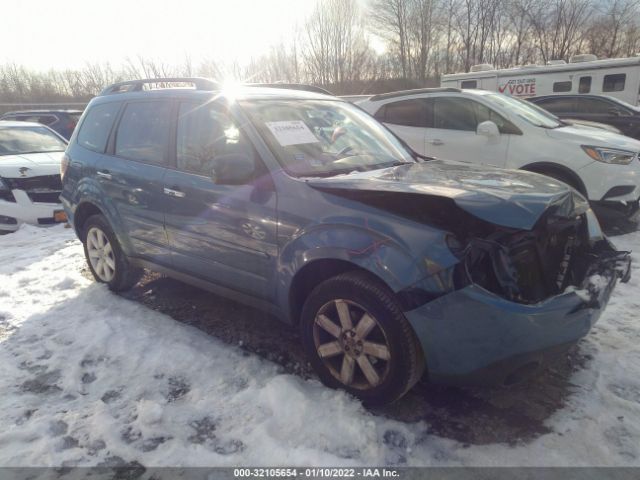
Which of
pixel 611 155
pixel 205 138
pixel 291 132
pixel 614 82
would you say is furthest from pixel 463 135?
pixel 614 82

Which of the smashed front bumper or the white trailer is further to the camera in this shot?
the white trailer

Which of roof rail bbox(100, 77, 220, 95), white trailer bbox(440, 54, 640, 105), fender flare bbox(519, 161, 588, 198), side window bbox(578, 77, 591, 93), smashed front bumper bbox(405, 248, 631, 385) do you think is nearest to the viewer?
smashed front bumper bbox(405, 248, 631, 385)

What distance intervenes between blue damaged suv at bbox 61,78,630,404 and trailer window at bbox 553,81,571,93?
12.5 metres

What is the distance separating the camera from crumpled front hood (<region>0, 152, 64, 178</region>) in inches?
248

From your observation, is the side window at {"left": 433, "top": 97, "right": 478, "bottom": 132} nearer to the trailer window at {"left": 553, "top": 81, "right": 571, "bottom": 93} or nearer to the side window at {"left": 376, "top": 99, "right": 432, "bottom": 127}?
the side window at {"left": 376, "top": 99, "right": 432, "bottom": 127}

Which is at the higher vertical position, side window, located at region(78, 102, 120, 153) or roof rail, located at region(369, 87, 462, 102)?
roof rail, located at region(369, 87, 462, 102)

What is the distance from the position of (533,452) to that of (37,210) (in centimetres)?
682

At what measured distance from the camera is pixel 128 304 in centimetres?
394

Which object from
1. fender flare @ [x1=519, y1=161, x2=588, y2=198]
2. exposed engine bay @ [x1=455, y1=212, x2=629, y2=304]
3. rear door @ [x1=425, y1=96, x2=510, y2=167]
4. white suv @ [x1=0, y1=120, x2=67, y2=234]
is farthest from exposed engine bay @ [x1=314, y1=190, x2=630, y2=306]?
white suv @ [x1=0, y1=120, x2=67, y2=234]

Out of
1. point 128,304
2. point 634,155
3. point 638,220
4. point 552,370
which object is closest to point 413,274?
point 552,370

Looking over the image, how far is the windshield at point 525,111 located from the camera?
5.97 metres

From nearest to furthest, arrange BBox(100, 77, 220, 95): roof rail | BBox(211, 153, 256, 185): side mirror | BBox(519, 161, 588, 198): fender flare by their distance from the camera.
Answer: BBox(211, 153, 256, 185): side mirror, BBox(100, 77, 220, 95): roof rail, BBox(519, 161, 588, 198): fender flare

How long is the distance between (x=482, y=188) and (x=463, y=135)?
4.31 m

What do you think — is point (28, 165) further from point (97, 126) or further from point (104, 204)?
point (104, 204)
